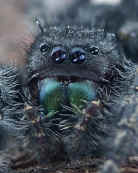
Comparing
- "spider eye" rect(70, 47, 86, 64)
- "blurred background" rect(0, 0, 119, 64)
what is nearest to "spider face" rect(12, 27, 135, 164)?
"spider eye" rect(70, 47, 86, 64)

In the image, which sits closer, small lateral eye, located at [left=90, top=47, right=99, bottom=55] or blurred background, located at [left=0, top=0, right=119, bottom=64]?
small lateral eye, located at [left=90, top=47, right=99, bottom=55]

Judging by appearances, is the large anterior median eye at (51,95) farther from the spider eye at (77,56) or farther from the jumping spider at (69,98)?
the spider eye at (77,56)

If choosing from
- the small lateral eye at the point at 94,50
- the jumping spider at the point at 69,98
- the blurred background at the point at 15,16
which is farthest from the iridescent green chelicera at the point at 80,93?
the blurred background at the point at 15,16

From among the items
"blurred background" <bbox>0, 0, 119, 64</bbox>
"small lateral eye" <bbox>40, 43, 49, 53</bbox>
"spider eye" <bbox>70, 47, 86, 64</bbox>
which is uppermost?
"blurred background" <bbox>0, 0, 119, 64</bbox>

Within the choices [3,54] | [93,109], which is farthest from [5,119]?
[3,54]

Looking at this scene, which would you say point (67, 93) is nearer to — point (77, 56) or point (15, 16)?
point (77, 56)

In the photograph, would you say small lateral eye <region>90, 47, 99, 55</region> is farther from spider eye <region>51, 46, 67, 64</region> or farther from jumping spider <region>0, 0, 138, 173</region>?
spider eye <region>51, 46, 67, 64</region>
